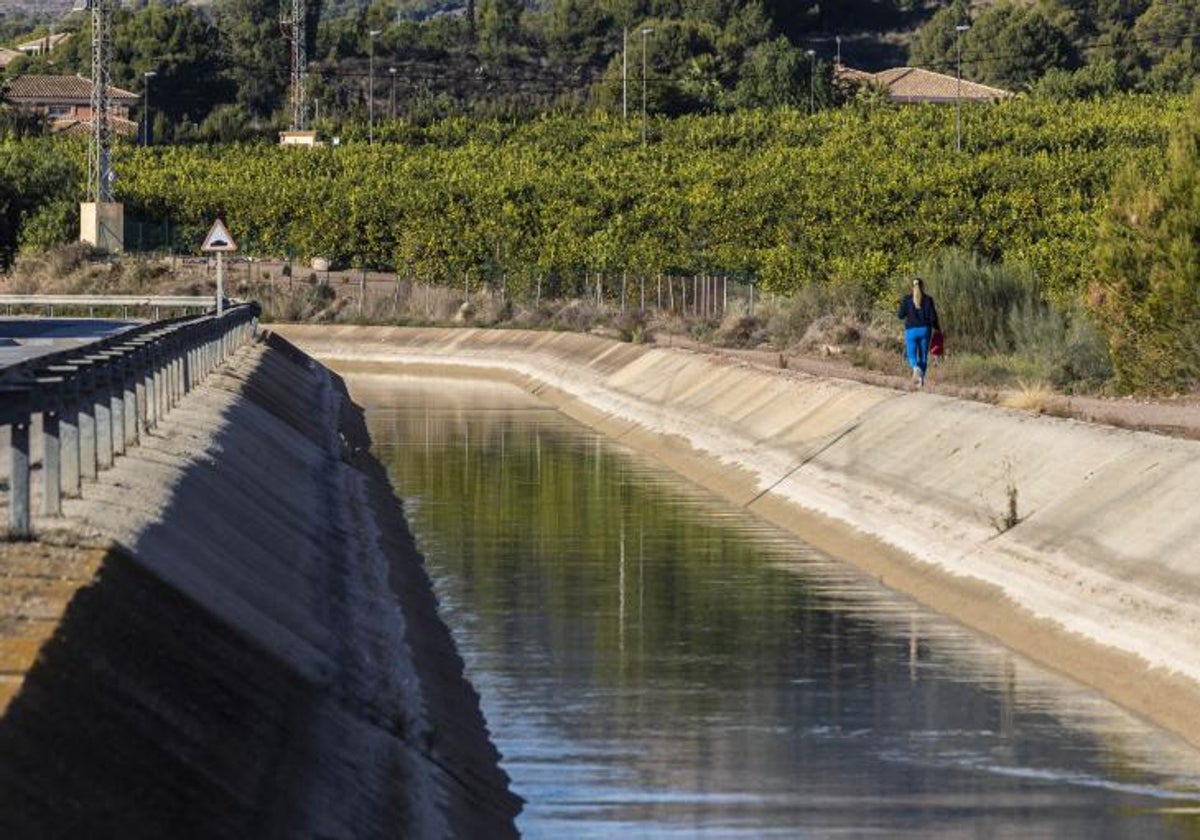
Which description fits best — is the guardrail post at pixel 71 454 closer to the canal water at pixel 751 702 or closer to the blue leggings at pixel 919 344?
the canal water at pixel 751 702

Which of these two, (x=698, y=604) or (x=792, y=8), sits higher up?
(x=792, y=8)

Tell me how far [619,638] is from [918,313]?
17603 millimetres

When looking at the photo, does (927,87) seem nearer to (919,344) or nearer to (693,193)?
(693,193)

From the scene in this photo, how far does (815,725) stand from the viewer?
62.7ft

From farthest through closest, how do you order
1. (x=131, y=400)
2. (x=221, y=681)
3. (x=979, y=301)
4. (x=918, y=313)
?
(x=979, y=301) < (x=918, y=313) < (x=131, y=400) < (x=221, y=681)

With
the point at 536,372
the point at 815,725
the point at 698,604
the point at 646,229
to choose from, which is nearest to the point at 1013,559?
the point at 698,604

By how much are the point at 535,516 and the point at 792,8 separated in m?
165

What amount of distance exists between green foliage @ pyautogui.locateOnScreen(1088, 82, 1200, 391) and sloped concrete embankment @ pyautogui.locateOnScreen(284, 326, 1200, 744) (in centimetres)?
463

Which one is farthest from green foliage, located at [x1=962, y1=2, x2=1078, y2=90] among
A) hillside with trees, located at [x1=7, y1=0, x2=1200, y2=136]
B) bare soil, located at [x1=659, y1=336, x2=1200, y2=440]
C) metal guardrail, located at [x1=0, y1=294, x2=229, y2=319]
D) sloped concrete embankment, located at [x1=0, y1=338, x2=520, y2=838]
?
sloped concrete embankment, located at [x1=0, y1=338, x2=520, y2=838]

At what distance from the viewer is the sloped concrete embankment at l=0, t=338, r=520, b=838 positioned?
10.6 m

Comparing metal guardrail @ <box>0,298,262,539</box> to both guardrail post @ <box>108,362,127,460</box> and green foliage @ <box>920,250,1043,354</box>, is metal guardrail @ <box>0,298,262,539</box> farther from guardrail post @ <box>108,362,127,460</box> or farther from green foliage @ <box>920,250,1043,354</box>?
green foliage @ <box>920,250,1043,354</box>

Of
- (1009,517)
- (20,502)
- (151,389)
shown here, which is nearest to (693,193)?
(151,389)

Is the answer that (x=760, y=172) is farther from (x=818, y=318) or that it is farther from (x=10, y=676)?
(x=10, y=676)

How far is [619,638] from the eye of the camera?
23.5 m
